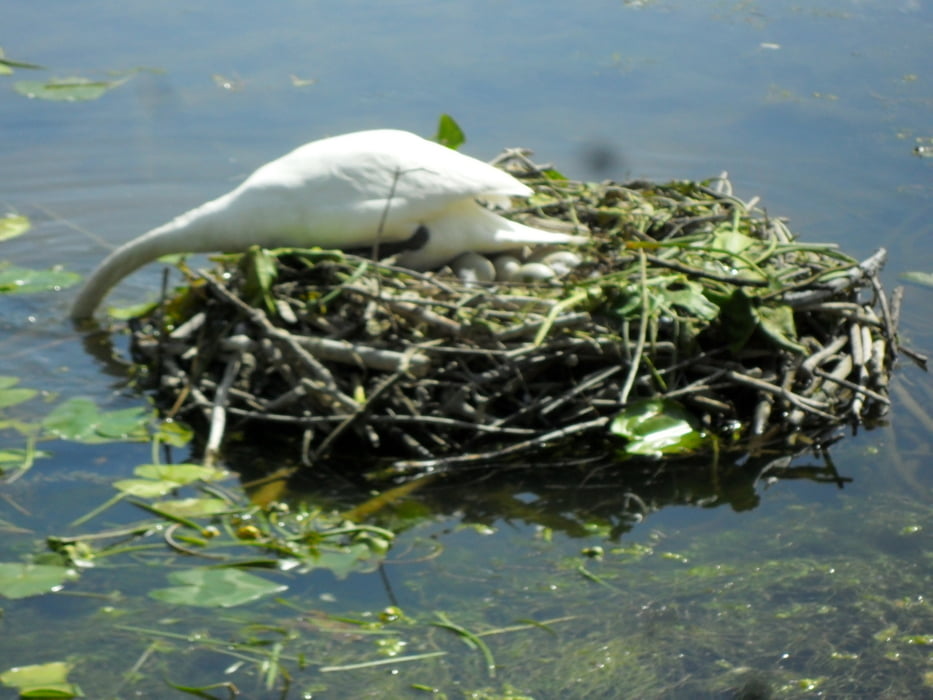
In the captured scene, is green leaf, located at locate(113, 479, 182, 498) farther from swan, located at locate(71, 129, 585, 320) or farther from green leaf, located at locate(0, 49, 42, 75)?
green leaf, located at locate(0, 49, 42, 75)

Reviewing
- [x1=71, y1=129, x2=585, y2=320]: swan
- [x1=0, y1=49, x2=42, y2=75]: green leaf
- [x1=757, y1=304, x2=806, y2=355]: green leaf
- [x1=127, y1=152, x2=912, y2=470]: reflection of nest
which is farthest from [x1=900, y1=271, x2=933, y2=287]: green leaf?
[x1=0, y1=49, x2=42, y2=75]: green leaf

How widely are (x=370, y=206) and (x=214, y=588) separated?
1754 mm

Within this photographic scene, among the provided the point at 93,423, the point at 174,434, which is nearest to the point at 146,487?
the point at 174,434

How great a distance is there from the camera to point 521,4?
11.0 m

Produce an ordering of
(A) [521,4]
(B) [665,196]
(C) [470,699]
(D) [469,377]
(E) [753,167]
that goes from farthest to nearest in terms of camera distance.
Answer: (A) [521,4]
(E) [753,167]
(B) [665,196]
(D) [469,377]
(C) [470,699]

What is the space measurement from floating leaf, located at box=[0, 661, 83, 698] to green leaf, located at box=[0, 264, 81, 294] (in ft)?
9.04

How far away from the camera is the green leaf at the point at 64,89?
8117 mm

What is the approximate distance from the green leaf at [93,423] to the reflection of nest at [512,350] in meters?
0.16

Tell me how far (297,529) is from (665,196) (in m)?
2.52

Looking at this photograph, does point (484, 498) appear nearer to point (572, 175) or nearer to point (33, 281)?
point (33, 281)

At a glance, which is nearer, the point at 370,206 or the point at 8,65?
the point at 370,206

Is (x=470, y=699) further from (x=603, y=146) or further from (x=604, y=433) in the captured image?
(x=603, y=146)

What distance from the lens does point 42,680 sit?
3342 mm

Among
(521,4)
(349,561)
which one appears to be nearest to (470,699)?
(349,561)
